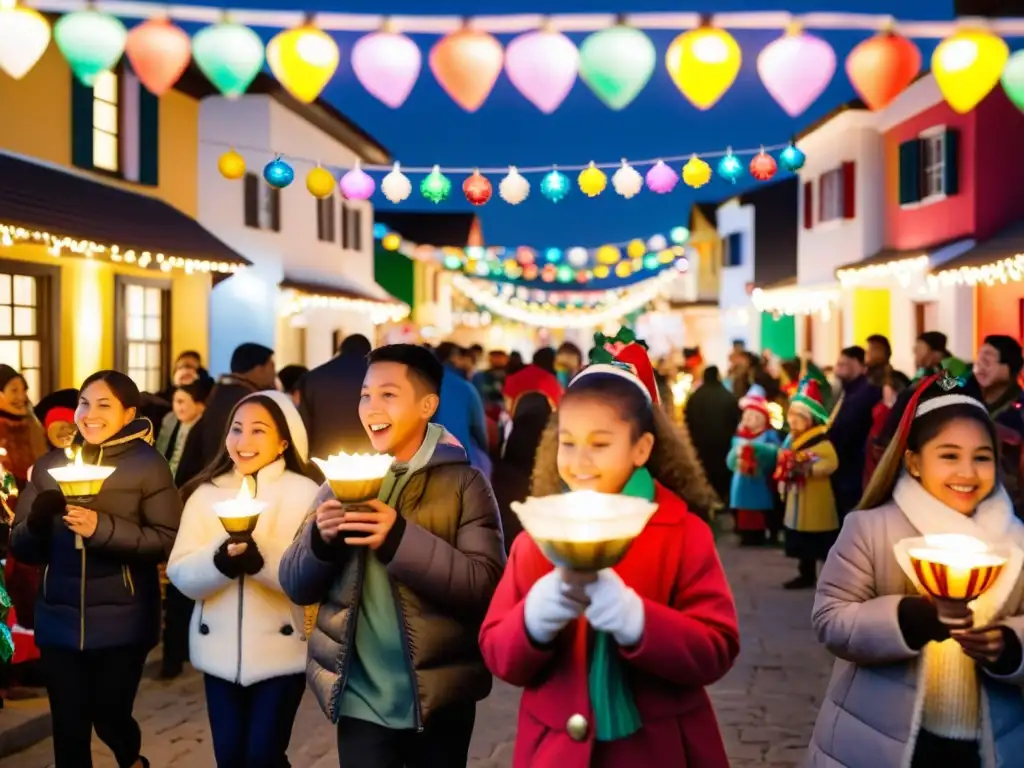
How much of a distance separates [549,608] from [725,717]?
15.3ft

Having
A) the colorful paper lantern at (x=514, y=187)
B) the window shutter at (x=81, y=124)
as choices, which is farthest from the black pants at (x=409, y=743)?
the window shutter at (x=81, y=124)

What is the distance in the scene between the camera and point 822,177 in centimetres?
2552

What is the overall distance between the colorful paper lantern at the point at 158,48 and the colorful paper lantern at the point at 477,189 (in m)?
6.27

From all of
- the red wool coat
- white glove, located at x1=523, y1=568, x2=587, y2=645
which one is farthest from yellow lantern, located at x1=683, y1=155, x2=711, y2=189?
white glove, located at x1=523, y1=568, x2=587, y2=645

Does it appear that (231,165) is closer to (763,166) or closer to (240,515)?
(763,166)

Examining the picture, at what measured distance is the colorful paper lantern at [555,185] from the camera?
13.4m

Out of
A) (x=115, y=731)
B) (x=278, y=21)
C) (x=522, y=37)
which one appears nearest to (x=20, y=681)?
(x=115, y=731)

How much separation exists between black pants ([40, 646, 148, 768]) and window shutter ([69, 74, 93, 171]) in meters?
11.2

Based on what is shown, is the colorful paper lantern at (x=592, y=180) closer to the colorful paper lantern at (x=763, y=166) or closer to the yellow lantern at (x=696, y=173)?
the yellow lantern at (x=696, y=173)

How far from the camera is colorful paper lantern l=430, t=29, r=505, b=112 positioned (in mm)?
6809

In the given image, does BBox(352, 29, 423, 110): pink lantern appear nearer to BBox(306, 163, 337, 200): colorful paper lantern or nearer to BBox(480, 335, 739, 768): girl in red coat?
BBox(480, 335, 739, 768): girl in red coat

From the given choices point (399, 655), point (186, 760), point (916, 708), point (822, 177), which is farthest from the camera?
point (822, 177)

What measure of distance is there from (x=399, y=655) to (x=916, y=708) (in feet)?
5.37

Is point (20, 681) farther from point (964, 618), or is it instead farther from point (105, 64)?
point (964, 618)
